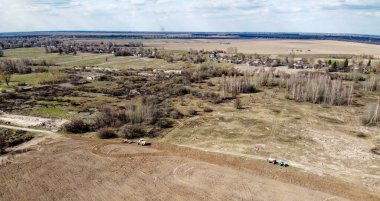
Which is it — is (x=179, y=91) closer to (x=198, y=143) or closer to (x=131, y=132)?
(x=131, y=132)

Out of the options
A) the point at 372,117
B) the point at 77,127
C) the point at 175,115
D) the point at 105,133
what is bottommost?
the point at 77,127

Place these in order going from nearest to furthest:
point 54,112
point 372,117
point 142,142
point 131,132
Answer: point 142,142
point 131,132
point 372,117
point 54,112

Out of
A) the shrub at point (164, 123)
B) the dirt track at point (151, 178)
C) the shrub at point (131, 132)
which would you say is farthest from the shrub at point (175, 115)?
the dirt track at point (151, 178)

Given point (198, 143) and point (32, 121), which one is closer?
point (198, 143)

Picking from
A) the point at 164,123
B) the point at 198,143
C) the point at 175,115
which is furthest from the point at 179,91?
the point at 198,143

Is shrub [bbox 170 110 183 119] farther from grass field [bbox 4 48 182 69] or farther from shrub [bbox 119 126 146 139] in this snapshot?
grass field [bbox 4 48 182 69]

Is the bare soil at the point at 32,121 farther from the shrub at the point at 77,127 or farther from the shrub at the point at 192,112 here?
the shrub at the point at 192,112

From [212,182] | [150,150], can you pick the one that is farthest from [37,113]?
[212,182]
